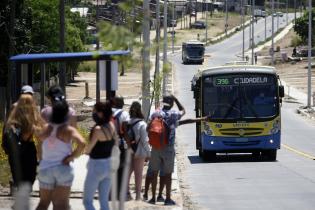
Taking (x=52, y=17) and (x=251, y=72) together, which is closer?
(x=251, y=72)

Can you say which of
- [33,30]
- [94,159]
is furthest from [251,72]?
[33,30]

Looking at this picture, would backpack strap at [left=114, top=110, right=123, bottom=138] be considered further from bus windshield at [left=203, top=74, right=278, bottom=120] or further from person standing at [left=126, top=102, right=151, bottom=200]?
bus windshield at [left=203, top=74, right=278, bottom=120]

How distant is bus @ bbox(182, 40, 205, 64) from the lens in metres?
105

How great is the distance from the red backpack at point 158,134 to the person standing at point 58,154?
4.54 m

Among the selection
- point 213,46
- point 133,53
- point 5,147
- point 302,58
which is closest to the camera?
point 133,53

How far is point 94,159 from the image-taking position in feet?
37.4

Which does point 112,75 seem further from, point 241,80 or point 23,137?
point 241,80

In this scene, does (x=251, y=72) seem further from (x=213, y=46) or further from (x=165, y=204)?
(x=213, y=46)

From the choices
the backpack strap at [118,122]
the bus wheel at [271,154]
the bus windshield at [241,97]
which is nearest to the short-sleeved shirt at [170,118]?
the backpack strap at [118,122]

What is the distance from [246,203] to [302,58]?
298 feet

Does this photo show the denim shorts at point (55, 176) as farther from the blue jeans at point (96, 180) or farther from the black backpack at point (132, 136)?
the black backpack at point (132, 136)

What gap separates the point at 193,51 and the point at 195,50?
0.61m

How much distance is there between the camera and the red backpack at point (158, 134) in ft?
50.6

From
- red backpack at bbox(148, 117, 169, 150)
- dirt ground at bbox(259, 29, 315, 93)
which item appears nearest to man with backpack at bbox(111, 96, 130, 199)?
red backpack at bbox(148, 117, 169, 150)
